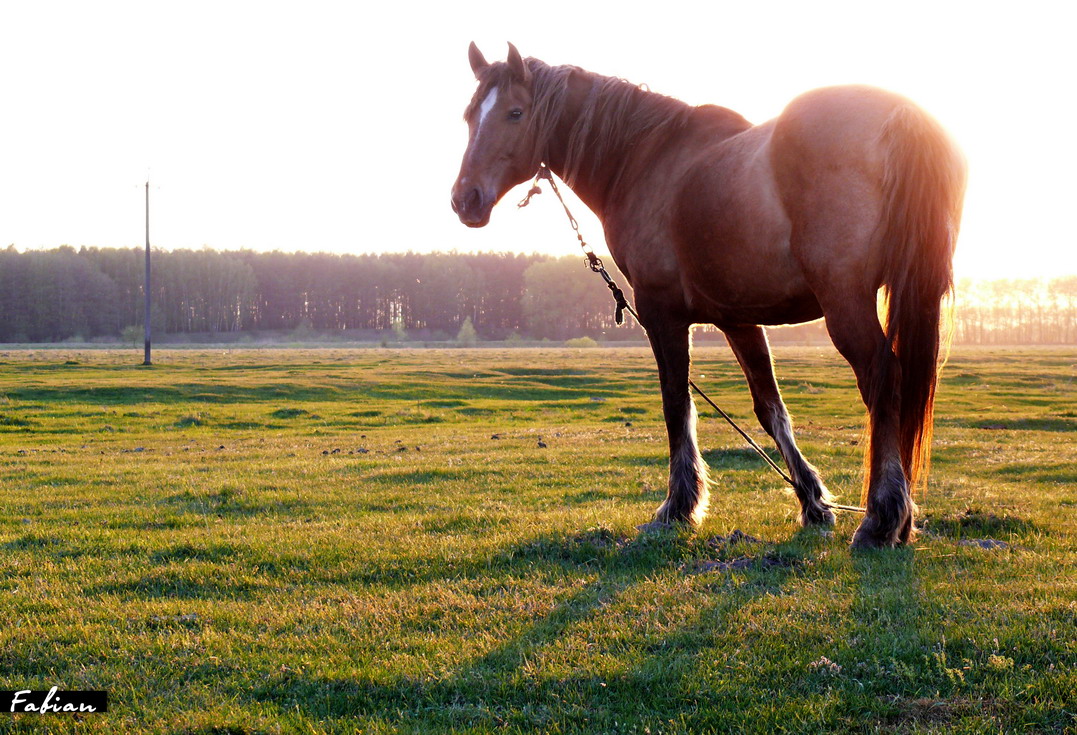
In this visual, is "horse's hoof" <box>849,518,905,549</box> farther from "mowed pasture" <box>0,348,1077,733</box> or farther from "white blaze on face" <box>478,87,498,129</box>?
"white blaze on face" <box>478,87,498,129</box>

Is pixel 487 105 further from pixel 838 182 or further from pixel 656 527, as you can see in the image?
pixel 656 527

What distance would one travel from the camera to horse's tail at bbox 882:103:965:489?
4734 mm

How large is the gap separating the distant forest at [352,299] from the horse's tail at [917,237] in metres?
91.0

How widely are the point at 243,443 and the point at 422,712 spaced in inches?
604

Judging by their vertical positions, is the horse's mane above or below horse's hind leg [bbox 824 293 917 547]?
above

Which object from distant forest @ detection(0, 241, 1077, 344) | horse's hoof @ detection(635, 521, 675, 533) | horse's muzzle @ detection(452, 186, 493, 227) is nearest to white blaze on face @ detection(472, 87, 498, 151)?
horse's muzzle @ detection(452, 186, 493, 227)

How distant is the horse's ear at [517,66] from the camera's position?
6301 mm

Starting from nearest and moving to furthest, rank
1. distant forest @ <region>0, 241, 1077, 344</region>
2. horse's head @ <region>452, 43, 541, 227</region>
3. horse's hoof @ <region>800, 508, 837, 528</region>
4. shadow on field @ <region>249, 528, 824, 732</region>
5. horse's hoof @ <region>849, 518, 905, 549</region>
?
shadow on field @ <region>249, 528, 824, 732</region>
horse's hoof @ <region>849, 518, 905, 549</region>
horse's head @ <region>452, 43, 541, 227</region>
horse's hoof @ <region>800, 508, 837, 528</region>
distant forest @ <region>0, 241, 1077, 344</region>

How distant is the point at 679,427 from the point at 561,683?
323 centimetres

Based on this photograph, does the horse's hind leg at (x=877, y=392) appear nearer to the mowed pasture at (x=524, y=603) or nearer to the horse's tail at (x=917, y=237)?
the horse's tail at (x=917, y=237)

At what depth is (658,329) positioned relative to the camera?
626cm

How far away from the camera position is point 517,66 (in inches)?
251

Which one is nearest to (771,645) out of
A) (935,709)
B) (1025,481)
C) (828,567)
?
(935,709)

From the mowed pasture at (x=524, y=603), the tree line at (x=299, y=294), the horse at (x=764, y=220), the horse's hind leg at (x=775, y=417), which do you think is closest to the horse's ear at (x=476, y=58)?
the horse at (x=764, y=220)
